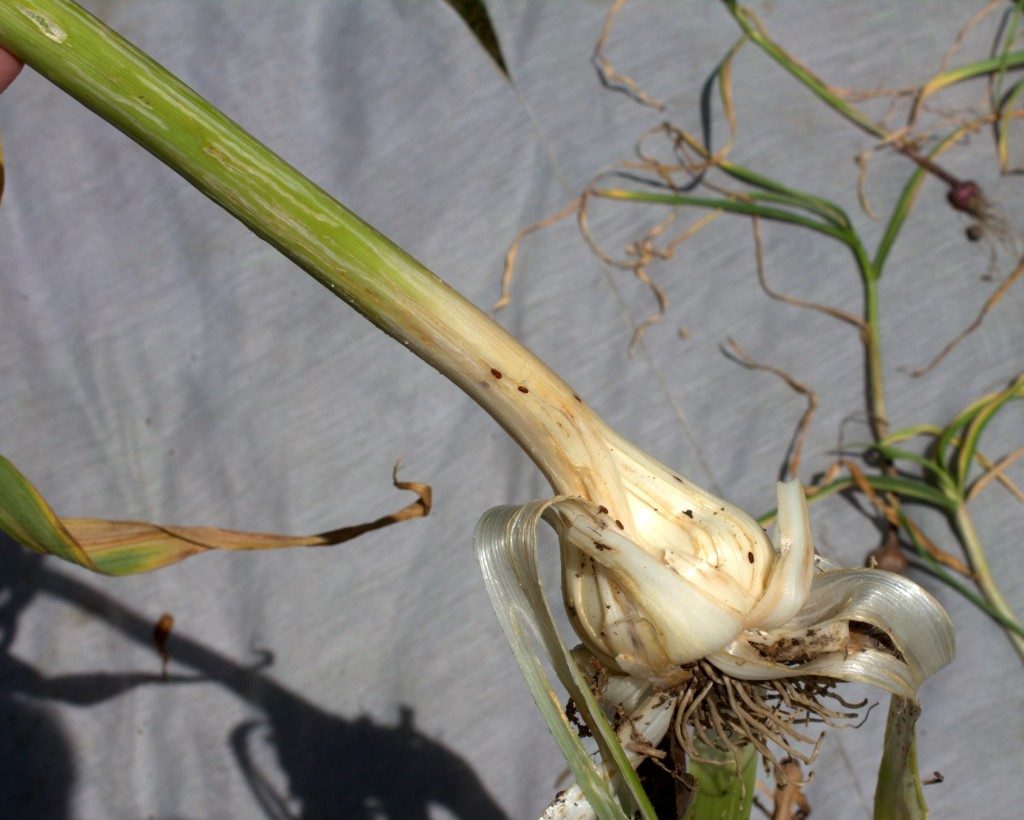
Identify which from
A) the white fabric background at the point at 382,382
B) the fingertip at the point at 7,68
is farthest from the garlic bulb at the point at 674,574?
the fingertip at the point at 7,68

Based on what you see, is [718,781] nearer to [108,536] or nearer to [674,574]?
[674,574]

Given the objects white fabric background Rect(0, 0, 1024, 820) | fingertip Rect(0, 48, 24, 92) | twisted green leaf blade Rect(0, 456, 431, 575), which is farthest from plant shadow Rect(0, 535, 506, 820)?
fingertip Rect(0, 48, 24, 92)

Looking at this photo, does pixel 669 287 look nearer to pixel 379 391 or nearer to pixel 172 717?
pixel 379 391

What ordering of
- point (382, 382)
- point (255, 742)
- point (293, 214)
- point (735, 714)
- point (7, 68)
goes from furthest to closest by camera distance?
point (382, 382) < point (255, 742) < point (7, 68) < point (735, 714) < point (293, 214)

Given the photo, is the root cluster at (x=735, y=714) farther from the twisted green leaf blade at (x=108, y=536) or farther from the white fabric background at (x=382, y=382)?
the white fabric background at (x=382, y=382)

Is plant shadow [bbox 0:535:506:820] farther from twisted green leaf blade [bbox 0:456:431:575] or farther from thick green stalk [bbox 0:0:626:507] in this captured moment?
thick green stalk [bbox 0:0:626:507]

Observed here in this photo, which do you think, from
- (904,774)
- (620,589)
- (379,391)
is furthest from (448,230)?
(904,774)

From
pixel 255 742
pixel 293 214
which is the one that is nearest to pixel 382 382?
pixel 255 742
